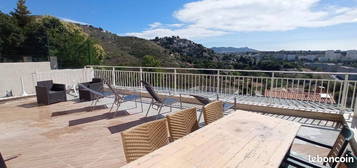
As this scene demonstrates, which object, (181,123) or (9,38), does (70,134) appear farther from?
(9,38)

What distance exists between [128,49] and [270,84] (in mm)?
23525

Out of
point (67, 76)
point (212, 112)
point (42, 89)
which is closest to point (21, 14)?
point (67, 76)

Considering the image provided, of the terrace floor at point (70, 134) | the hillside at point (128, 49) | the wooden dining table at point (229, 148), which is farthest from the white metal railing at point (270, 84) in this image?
the hillside at point (128, 49)

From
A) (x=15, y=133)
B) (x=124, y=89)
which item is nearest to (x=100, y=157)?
(x=15, y=133)

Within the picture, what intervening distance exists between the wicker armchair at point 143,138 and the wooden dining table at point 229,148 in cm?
28

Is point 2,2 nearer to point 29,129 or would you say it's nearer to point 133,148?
point 29,129

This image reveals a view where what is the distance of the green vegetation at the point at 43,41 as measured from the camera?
527 inches

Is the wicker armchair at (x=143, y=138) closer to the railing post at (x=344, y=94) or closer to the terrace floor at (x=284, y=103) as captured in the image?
the terrace floor at (x=284, y=103)

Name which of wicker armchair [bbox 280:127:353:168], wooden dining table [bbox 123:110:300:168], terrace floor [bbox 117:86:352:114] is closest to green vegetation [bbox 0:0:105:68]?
terrace floor [bbox 117:86:352:114]

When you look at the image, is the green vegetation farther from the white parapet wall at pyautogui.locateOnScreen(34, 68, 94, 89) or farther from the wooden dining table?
the wooden dining table

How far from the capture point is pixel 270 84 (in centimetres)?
514

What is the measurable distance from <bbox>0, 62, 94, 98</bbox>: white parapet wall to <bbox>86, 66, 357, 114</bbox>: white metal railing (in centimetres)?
342

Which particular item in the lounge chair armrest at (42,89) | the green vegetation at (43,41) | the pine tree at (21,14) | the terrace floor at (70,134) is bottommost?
the terrace floor at (70,134)

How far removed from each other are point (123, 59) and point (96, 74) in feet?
46.8
